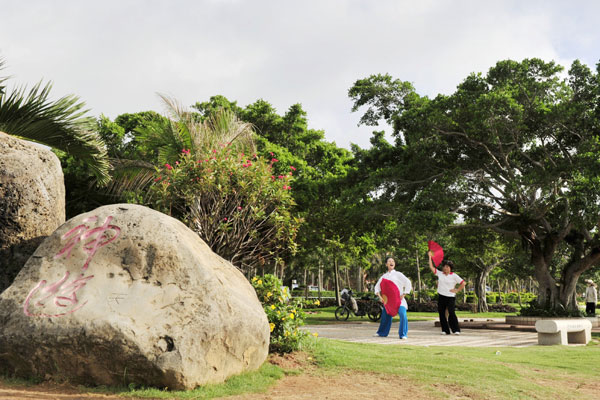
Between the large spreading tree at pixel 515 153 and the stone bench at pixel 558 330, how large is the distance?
3193mm

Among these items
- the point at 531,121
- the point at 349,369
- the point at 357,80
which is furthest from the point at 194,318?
the point at 357,80

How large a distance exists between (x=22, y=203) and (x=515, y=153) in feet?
51.2

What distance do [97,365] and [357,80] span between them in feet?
54.7

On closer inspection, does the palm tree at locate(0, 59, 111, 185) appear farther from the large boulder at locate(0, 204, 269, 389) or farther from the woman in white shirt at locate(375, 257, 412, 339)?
the woman in white shirt at locate(375, 257, 412, 339)

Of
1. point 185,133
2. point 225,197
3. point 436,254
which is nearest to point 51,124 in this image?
point 225,197

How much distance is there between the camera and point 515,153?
56.7 ft

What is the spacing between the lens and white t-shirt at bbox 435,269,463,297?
12.3 metres

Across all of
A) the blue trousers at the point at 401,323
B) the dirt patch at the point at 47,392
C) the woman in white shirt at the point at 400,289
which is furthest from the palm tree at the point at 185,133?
the dirt patch at the point at 47,392

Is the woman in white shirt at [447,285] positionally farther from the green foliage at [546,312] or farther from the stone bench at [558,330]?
the green foliage at [546,312]

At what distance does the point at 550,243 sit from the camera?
18.7 metres

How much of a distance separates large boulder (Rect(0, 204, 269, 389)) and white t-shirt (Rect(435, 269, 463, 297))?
734 centimetres

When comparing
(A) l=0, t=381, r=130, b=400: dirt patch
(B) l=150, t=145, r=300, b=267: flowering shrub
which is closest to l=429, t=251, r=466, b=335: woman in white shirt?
(B) l=150, t=145, r=300, b=267: flowering shrub

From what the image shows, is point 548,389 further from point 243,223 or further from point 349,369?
point 243,223

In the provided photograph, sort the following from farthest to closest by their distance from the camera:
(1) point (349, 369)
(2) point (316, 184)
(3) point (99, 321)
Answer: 1. (2) point (316, 184)
2. (1) point (349, 369)
3. (3) point (99, 321)
